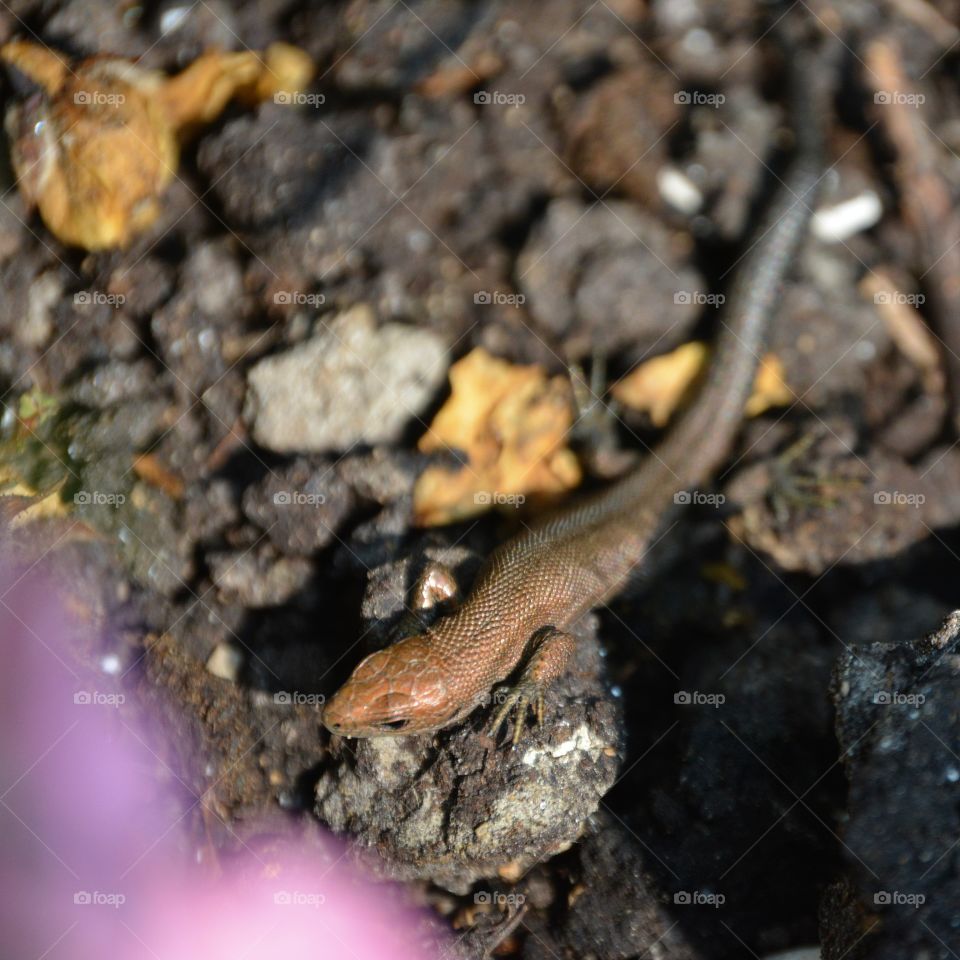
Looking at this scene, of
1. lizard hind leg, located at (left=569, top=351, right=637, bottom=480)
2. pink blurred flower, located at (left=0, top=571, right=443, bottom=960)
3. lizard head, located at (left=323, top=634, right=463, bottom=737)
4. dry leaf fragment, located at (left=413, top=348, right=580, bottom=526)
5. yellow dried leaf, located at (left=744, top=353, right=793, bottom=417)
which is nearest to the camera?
lizard head, located at (left=323, top=634, right=463, bottom=737)

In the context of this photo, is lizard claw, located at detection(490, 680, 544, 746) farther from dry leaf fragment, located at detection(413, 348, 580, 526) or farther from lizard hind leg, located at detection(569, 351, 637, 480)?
lizard hind leg, located at detection(569, 351, 637, 480)

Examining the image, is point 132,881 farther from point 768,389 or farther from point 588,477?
point 768,389

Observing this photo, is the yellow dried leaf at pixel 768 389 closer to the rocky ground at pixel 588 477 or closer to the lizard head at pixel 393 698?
the rocky ground at pixel 588 477

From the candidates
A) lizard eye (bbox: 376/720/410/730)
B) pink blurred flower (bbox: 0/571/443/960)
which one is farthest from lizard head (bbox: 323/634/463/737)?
pink blurred flower (bbox: 0/571/443/960)

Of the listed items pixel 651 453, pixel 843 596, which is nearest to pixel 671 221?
pixel 651 453

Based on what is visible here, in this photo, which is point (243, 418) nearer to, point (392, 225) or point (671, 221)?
point (392, 225)

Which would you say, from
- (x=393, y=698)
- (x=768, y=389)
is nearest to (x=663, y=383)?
(x=768, y=389)
